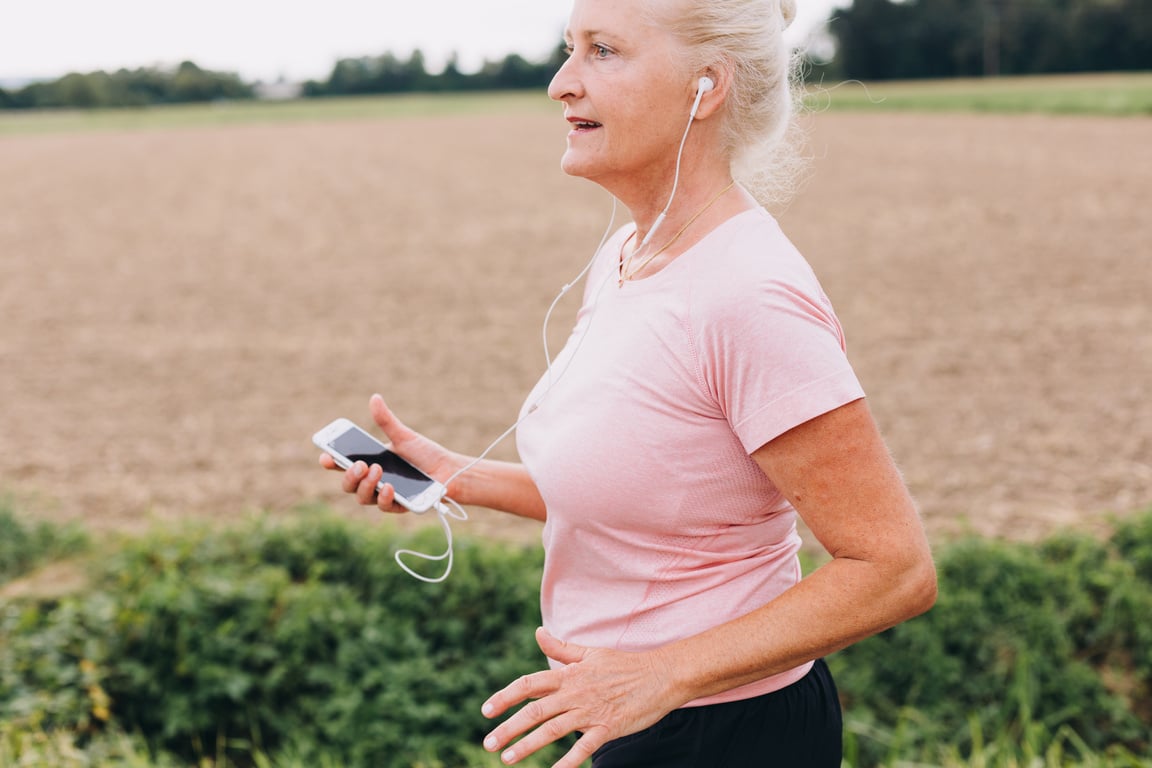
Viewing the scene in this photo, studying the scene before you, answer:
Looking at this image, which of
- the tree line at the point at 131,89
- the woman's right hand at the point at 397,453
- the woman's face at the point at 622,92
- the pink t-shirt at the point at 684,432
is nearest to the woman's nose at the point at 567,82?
the woman's face at the point at 622,92

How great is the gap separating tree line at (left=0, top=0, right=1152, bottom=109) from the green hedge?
4719 cm

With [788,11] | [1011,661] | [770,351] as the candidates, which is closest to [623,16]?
[788,11]

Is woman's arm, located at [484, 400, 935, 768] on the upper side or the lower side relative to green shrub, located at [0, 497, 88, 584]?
upper

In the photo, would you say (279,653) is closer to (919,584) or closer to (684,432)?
(684,432)

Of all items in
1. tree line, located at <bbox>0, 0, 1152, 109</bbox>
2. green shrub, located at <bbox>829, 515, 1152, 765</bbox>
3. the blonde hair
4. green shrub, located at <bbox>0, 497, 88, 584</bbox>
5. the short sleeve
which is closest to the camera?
the short sleeve

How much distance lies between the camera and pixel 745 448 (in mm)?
1402

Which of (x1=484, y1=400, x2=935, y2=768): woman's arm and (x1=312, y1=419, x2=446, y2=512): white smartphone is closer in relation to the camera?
(x1=484, y1=400, x2=935, y2=768): woman's arm

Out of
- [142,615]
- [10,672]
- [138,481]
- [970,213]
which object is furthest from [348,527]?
[970,213]

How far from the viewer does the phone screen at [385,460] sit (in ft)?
6.01

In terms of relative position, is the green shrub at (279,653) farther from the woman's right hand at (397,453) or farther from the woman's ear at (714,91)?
the woman's ear at (714,91)

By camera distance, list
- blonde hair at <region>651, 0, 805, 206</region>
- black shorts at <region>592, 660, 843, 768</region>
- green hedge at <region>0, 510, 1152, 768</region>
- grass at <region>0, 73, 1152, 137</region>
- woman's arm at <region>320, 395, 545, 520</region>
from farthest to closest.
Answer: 1. grass at <region>0, 73, 1152, 137</region>
2. green hedge at <region>0, 510, 1152, 768</region>
3. woman's arm at <region>320, 395, 545, 520</region>
4. black shorts at <region>592, 660, 843, 768</region>
5. blonde hair at <region>651, 0, 805, 206</region>

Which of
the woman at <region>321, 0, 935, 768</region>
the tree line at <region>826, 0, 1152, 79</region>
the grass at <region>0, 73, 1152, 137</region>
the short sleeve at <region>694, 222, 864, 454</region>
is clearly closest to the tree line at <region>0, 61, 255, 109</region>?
the grass at <region>0, 73, 1152, 137</region>

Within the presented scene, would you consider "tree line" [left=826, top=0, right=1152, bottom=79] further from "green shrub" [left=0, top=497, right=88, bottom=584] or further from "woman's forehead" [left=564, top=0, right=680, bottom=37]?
"woman's forehead" [left=564, top=0, right=680, bottom=37]

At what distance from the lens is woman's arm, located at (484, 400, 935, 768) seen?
1.34 meters
